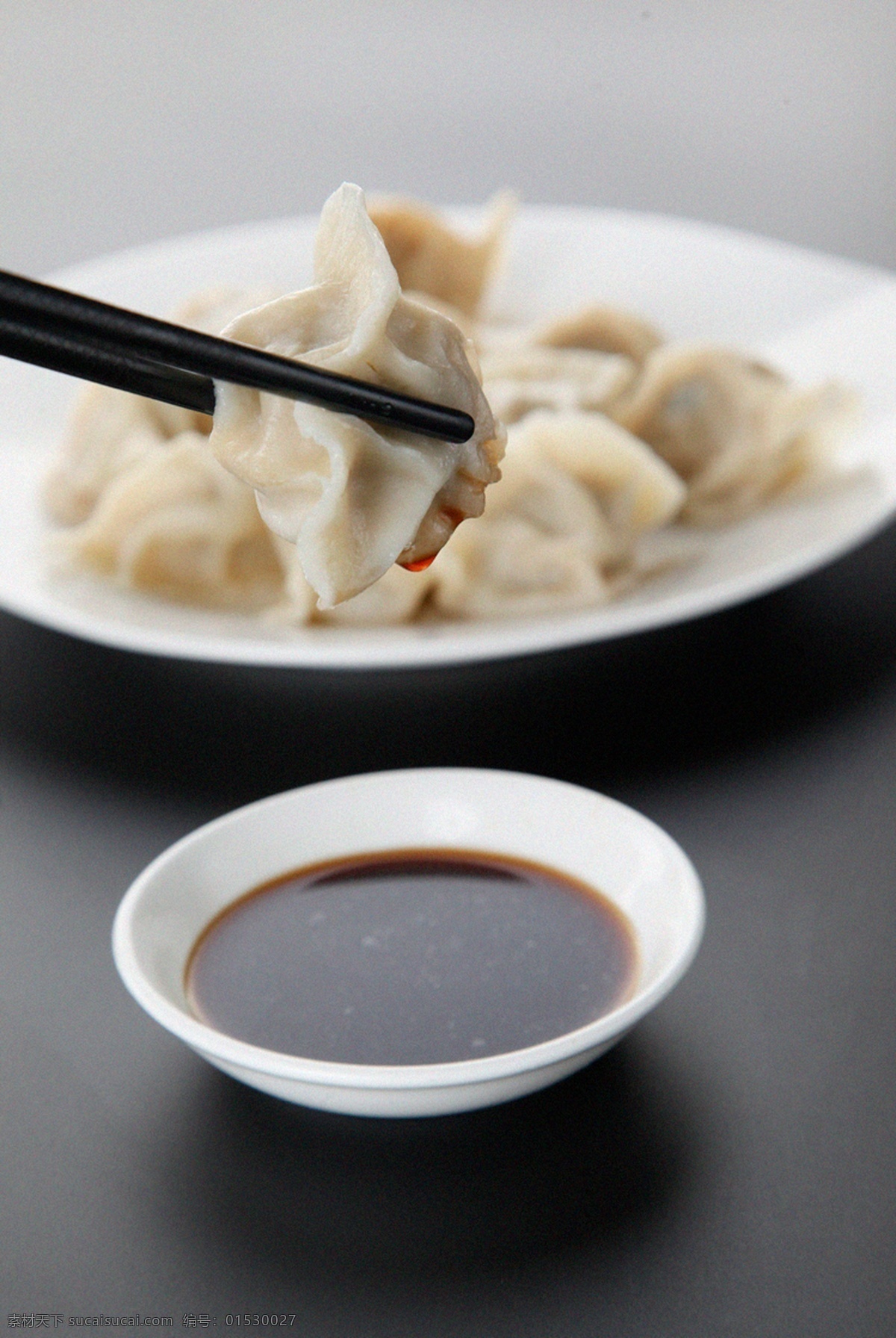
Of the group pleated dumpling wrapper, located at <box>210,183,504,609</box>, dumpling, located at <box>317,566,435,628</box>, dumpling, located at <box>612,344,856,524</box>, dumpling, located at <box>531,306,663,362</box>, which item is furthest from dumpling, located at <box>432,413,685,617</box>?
pleated dumpling wrapper, located at <box>210,183,504,609</box>

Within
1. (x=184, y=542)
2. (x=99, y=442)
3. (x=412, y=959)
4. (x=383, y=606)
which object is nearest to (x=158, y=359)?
(x=412, y=959)

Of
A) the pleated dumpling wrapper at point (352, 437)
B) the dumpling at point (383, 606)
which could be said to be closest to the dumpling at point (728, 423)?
the dumpling at point (383, 606)

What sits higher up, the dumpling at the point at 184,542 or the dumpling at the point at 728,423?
the dumpling at the point at 728,423

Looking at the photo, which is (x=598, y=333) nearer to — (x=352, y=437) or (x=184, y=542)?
(x=184, y=542)

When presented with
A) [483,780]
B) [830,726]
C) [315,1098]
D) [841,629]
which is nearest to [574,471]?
[841,629]

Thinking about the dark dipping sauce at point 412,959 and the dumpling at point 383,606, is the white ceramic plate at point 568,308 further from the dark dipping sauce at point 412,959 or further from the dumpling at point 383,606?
the dark dipping sauce at point 412,959

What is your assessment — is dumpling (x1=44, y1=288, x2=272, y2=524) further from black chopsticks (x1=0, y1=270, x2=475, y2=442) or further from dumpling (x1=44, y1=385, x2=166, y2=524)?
black chopsticks (x1=0, y1=270, x2=475, y2=442)
